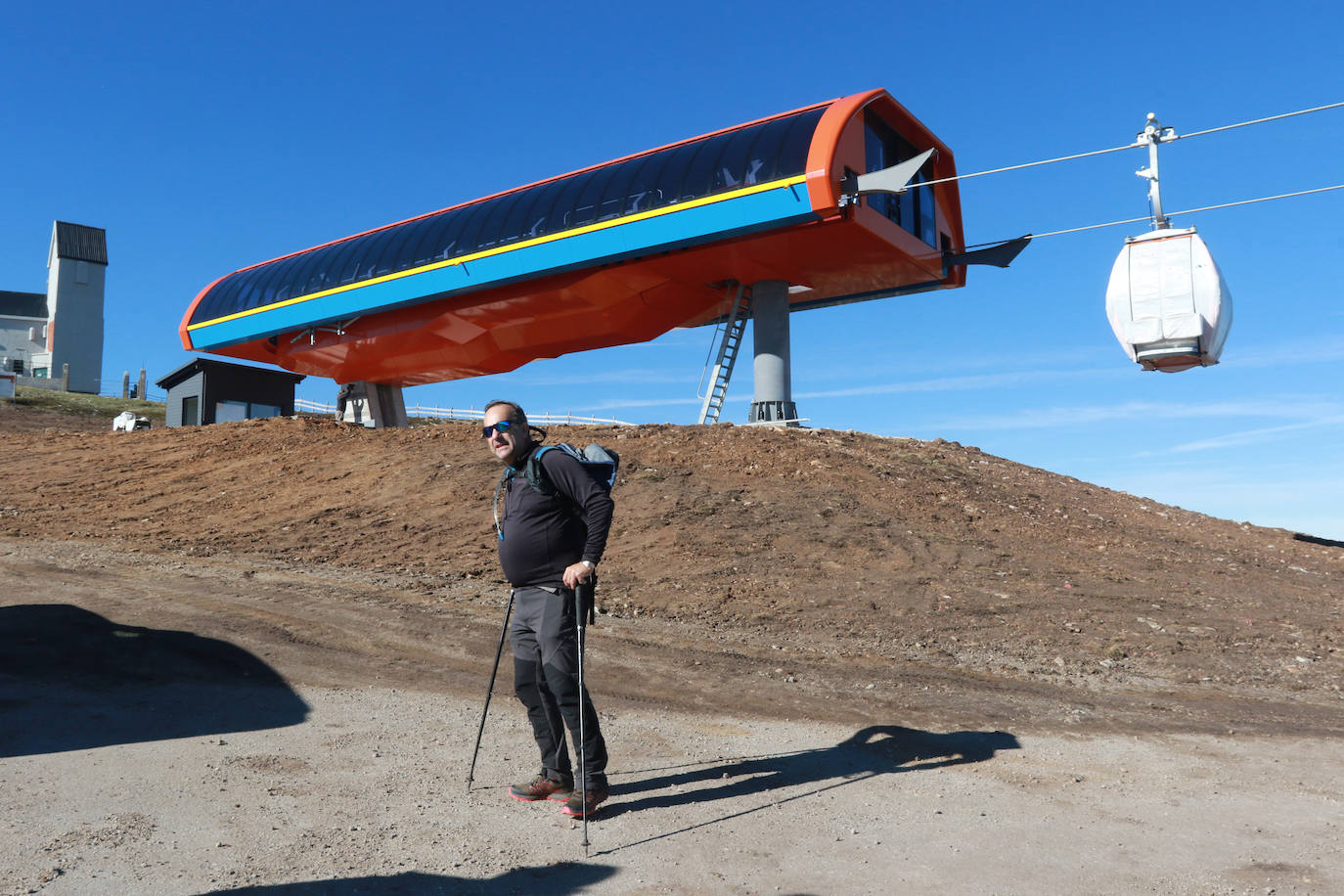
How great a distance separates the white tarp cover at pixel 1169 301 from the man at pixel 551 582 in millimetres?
9897

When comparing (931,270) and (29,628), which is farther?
(931,270)

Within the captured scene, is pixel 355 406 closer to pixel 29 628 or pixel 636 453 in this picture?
pixel 636 453

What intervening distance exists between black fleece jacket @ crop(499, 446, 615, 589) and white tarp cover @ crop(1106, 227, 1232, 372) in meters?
9.84

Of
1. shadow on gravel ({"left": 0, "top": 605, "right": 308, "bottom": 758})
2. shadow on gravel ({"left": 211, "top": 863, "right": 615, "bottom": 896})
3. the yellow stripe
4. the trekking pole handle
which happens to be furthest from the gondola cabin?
shadow on gravel ({"left": 211, "top": 863, "right": 615, "bottom": 896})

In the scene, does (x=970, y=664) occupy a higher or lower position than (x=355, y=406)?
lower

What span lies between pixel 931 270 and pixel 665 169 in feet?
20.7

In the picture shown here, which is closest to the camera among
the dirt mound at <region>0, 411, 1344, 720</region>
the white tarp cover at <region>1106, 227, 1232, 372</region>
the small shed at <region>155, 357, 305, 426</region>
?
the dirt mound at <region>0, 411, 1344, 720</region>

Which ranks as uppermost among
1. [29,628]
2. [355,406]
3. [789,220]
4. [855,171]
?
[855,171]

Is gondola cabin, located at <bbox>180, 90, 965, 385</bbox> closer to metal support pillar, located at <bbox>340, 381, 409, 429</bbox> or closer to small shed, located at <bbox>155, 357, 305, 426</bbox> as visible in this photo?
metal support pillar, located at <bbox>340, 381, 409, 429</bbox>

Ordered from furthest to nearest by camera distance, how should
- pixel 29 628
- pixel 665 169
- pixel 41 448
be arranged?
pixel 41 448 → pixel 665 169 → pixel 29 628

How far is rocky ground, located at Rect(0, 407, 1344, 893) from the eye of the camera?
4543 millimetres

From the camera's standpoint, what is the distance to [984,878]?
4.35 meters

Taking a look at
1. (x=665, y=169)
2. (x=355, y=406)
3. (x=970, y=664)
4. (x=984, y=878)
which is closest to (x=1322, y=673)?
(x=970, y=664)

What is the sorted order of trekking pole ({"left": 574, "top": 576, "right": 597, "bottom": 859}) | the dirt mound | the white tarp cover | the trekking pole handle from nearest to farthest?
trekking pole ({"left": 574, "top": 576, "right": 597, "bottom": 859})
the trekking pole handle
the dirt mound
the white tarp cover
